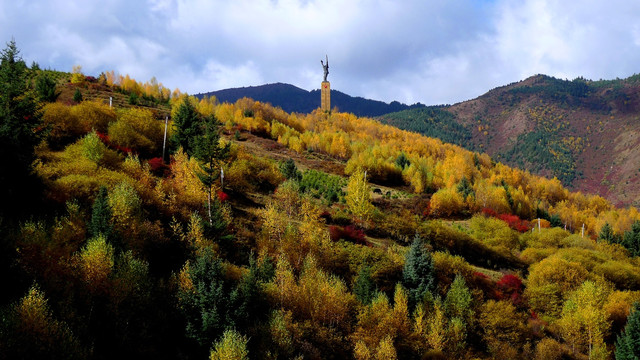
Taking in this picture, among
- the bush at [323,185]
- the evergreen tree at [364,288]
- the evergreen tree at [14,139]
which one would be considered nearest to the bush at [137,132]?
the evergreen tree at [14,139]

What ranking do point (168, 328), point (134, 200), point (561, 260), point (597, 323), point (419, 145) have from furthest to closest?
point (419, 145), point (561, 260), point (597, 323), point (134, 200), point (168, 328)

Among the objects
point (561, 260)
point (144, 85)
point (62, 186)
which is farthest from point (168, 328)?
point (144, 85)

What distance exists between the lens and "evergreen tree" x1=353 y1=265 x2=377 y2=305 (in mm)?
42375

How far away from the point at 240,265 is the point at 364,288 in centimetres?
1383

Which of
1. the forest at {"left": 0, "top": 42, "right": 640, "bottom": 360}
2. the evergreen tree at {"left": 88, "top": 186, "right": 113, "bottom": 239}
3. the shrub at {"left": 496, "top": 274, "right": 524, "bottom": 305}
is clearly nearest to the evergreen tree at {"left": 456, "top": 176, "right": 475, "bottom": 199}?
the forest at {"left": 0, "top": 42, "right": 640, "bottom": 360}

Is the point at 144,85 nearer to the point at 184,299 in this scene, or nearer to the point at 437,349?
the point at 184,299

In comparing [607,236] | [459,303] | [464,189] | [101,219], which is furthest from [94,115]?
[607,236]

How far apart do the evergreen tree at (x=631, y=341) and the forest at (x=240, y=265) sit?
22 cm

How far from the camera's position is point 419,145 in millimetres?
142250

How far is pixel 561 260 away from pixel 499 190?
42.8 meters

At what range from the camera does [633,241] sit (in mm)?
80188

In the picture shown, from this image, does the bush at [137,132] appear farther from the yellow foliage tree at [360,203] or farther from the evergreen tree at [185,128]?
the yellow foliage tree at [360,203]

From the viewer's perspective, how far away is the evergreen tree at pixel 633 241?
78688 millimetres

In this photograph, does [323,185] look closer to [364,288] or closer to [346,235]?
[346,235]
